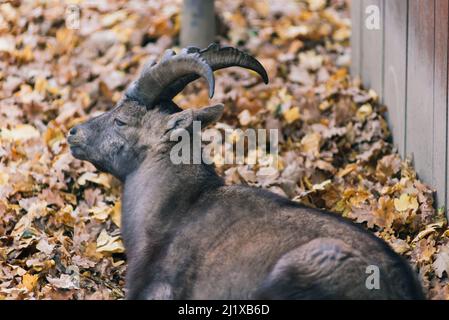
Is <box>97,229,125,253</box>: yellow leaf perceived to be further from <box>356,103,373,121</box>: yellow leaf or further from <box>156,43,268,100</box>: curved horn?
<box>356,103,373,121</box>: yellow leaf

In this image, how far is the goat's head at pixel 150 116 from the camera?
6.78 metres

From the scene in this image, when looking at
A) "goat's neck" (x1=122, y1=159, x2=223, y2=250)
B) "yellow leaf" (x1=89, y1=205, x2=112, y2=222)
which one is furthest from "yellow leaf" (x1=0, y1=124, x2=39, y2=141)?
"goat's neck" (x1=122, y1=159, x2=223, y2=250)

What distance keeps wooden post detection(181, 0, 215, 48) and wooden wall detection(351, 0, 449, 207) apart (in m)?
1.76

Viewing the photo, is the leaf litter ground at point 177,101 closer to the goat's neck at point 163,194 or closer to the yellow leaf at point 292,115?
the yellow leaf at point 292,115

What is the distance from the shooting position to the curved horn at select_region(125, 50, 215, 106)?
6621 mm

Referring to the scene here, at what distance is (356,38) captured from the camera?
36.1 feet

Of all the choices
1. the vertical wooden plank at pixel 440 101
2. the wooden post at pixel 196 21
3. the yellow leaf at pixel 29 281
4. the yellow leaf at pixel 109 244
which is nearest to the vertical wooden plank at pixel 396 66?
the vertical wooden plank at pixel 440 101

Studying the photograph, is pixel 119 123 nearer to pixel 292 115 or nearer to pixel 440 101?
pixel 440 101

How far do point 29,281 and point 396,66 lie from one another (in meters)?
3.97

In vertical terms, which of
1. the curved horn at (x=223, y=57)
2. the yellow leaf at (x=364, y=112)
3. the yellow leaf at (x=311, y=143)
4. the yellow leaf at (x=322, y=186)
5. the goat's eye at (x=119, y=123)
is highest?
the curved horn at (x=223, y=57)

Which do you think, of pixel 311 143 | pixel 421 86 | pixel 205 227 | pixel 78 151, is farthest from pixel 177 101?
pixel 205 227

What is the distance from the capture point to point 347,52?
38.0ft

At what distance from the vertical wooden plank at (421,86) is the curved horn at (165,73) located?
6.88 feet
